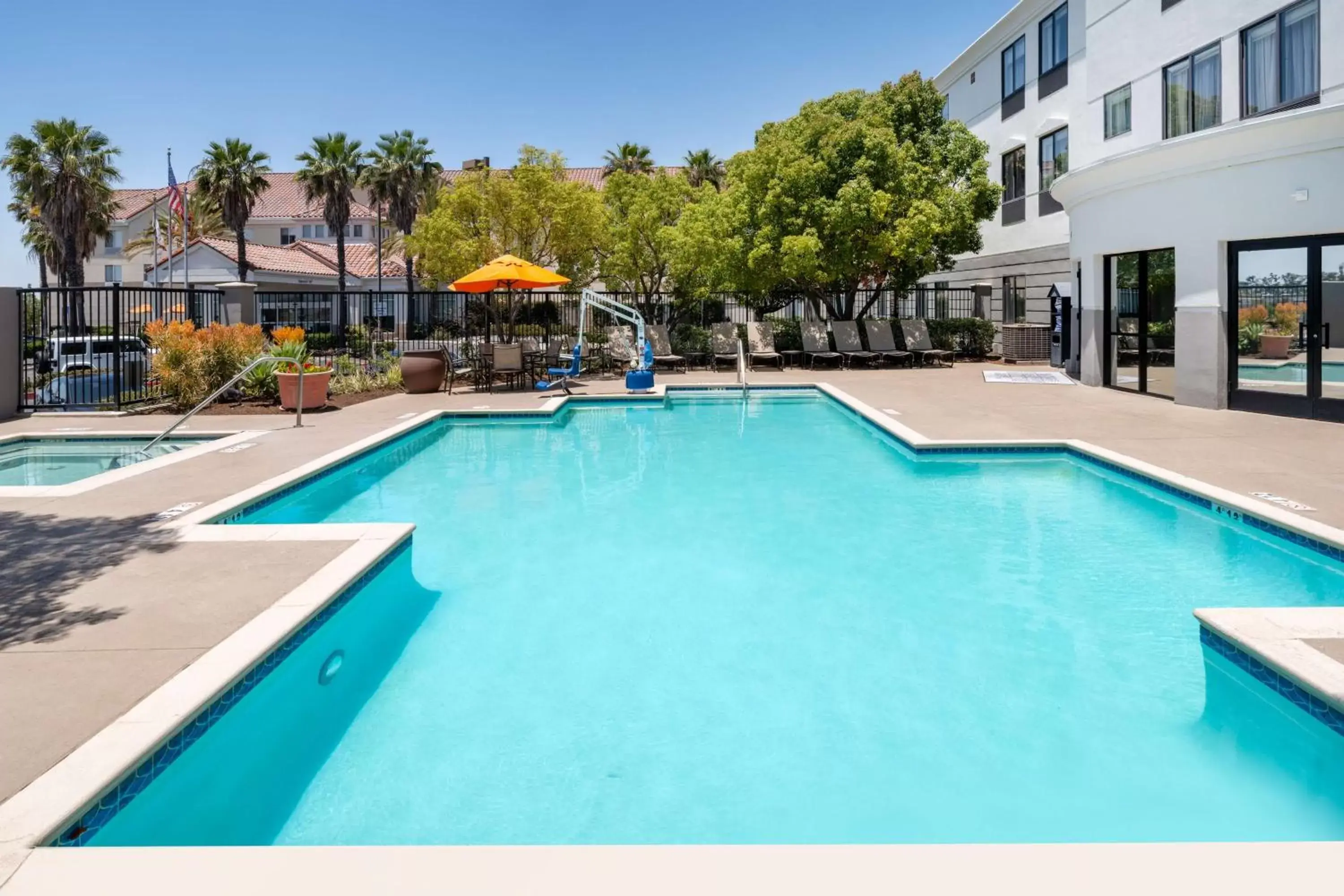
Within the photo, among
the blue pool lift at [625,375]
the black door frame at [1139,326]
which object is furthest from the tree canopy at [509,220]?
the black door frame at [1139,326]

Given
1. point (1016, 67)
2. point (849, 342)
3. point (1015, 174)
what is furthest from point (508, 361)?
point (1016, 67)

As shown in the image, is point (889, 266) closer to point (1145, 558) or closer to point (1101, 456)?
point (1101, 456)

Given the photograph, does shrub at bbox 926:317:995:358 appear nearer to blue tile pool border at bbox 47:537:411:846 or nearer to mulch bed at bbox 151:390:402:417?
mulch bed at bbox 151:390:402:417

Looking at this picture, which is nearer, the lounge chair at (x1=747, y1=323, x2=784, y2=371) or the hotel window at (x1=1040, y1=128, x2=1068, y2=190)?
the hotel window at (x1=1040, y1=128, x2=1068, y2=190)


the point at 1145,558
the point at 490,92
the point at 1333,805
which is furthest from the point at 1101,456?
the point at 490,92

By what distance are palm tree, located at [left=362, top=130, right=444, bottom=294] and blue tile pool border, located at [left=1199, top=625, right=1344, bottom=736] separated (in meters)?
46.5

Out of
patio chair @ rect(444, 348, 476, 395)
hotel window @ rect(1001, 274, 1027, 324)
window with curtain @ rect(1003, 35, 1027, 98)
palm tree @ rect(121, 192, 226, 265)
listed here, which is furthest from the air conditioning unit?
palm tree @ rect(121, 192, 226, 265)

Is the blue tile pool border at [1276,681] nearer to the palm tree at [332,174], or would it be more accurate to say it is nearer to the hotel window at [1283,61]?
the hotel window at [1283,61]

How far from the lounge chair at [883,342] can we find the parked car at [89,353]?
662 inches

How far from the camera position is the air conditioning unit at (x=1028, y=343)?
2416 cm

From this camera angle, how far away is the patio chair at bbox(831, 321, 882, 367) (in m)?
24.2

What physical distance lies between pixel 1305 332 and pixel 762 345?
1334cm

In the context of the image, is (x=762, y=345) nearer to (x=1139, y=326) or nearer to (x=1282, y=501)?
(x=1139, y=326)

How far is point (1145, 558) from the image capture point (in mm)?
7039
